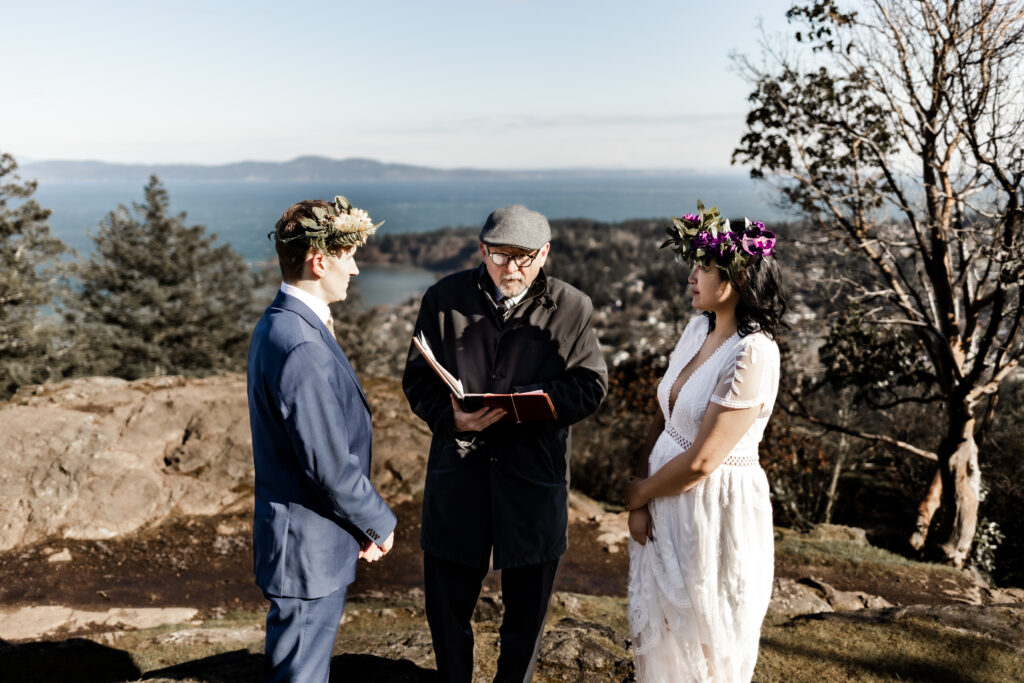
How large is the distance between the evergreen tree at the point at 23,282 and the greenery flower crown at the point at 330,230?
61.6 ft

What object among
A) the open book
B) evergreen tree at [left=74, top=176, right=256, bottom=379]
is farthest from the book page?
evergreen tree at [left=74, top=176, right=256, bottom=379]

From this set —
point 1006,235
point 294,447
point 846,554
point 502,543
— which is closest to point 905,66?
point 1006,235

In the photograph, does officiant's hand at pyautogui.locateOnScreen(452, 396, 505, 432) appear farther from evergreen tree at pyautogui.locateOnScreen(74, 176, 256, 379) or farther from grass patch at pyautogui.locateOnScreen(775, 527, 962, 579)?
evergreen tree at pyautogui.locateOnScreen(74, 176, 256, 379)

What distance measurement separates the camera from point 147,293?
23.2 metres

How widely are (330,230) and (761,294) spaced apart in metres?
1.57

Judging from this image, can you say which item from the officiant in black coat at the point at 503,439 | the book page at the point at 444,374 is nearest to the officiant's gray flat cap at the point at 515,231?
the officiant in black coat at the point at 503,439

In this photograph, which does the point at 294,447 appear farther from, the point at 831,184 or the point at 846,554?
the point at 831,184

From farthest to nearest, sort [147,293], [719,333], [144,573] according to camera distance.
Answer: [147,293], [144,573], [719,333]

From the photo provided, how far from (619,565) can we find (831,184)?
5.81 metres

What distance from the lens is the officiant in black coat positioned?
9.18ft

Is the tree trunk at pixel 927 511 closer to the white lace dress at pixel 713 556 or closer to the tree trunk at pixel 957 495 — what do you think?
the tree trunk at pixel 957 495

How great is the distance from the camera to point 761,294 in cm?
248

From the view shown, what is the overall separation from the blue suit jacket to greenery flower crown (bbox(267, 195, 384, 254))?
215mm

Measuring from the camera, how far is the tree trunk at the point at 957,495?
8883mm
